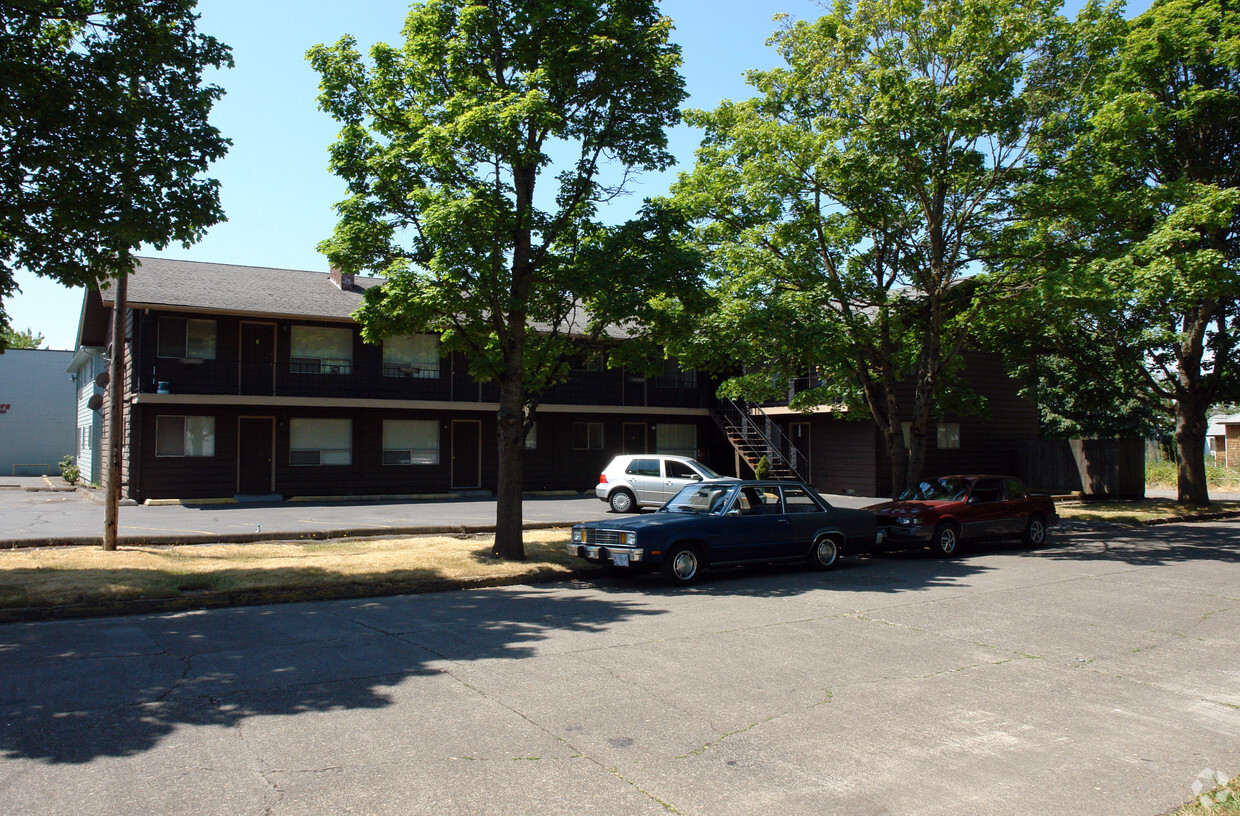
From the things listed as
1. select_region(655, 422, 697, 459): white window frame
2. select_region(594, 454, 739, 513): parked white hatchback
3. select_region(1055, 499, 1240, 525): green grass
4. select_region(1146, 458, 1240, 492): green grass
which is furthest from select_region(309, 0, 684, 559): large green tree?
select_region(1146, 458, 1240, 492): green grass

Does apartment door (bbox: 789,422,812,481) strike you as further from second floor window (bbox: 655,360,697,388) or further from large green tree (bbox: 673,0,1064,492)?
large green tree (bbox: 673,0,1064,492)

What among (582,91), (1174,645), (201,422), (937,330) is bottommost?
(1174,645)

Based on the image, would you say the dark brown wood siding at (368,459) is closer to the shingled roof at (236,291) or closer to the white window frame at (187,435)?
the white window frame at (187,435)

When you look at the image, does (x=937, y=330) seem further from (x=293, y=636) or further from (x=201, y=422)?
(x=201, y=422)

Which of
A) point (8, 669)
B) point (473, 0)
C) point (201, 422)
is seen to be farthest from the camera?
point (201, 422)

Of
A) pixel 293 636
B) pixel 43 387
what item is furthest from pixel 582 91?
pixel 43 387

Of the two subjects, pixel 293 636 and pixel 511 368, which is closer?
pixel 293 636

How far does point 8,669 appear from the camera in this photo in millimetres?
6879

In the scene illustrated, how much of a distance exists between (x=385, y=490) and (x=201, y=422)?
5.62 metres

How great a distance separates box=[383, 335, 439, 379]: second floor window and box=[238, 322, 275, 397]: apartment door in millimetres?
3428

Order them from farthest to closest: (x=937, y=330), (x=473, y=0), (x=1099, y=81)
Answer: (x=937, y=330)
(x=1099, y=81)
(x=473, y=0)

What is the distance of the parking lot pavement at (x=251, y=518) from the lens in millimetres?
15258

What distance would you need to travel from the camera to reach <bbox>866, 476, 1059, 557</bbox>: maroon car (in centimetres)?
1452

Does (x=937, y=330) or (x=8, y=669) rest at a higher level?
(x=937, y=330)
